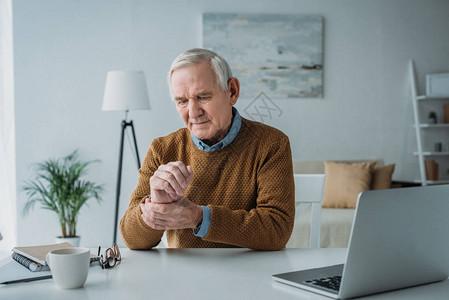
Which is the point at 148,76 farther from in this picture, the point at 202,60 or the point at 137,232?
the point at 137,232

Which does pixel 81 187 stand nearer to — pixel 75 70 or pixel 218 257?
pixel 75 70

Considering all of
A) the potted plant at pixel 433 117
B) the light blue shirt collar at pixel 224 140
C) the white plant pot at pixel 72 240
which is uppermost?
the potted plant at pixel 433 117

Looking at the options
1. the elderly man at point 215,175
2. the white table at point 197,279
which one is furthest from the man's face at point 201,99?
the white table at point 197,279

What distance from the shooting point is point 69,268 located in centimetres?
93

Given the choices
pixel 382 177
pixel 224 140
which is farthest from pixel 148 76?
pixel 224 140

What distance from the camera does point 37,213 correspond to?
414 cm

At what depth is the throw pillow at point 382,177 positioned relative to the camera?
3.97 m

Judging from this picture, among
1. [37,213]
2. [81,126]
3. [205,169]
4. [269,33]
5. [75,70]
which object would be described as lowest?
[37,213]

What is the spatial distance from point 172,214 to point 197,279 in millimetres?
256

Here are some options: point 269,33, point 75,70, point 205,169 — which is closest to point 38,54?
point 75,70

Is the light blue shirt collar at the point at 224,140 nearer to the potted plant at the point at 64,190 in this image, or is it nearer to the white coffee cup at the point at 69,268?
the white coffee cup at the point at 69,268

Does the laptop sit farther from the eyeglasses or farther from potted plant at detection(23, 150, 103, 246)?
potted plant at detection(23, 150, 103, 246)

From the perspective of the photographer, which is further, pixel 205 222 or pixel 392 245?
pixel 205 222

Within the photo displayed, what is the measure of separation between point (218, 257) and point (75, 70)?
3.33 meters
